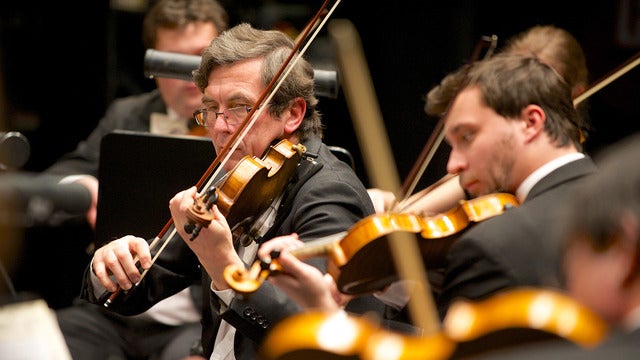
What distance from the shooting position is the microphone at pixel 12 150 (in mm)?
2201

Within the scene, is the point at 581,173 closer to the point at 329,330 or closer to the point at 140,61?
the point at 329,330

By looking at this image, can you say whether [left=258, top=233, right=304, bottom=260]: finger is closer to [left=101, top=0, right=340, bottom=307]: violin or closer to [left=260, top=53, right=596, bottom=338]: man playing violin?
[left=260, top=53, right=596, bottom=338]: man playing violin

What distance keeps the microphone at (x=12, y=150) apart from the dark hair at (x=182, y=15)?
147cm

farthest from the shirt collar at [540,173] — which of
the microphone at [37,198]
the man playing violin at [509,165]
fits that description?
the microphone at [37,198]

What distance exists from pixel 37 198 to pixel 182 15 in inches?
76.0

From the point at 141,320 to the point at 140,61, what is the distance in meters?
1.74

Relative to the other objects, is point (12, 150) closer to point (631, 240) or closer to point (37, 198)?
point (37, 198)

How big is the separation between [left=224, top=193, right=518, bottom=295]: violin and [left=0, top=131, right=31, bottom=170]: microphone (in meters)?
0.57

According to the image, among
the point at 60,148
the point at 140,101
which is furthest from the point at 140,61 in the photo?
the point at 140,101

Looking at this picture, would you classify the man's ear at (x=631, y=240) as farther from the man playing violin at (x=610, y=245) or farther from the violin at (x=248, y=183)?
the violin at (x=248, y=183)

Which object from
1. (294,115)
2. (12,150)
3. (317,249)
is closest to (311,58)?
(294,115)

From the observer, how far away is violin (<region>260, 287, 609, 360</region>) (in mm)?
1208

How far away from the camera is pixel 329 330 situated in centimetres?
124

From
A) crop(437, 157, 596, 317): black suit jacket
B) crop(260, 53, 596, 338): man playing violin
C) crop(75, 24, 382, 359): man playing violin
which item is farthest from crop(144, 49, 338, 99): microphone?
crop(437, 157, 596, 317): black suit jacket
